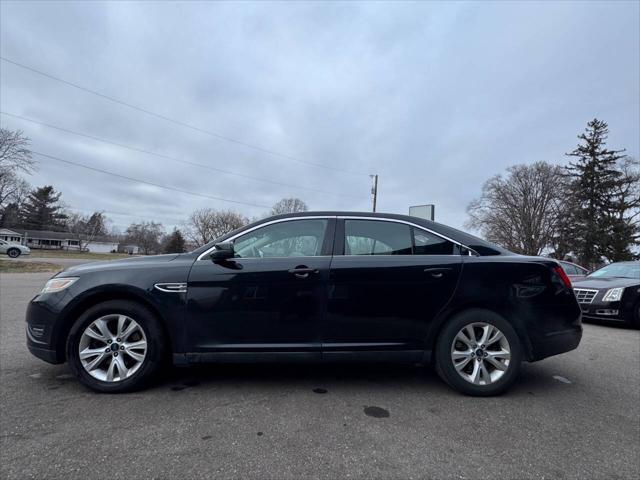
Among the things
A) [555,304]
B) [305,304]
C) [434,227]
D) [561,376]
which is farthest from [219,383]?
[561,376]

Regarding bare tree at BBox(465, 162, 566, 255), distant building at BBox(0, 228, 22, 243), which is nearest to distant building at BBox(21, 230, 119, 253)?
distant building at BBox(0, 228, 22, 243)

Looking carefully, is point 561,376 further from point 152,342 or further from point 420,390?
point 152,342

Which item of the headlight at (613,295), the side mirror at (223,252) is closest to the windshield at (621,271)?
the headlight at (613,295)

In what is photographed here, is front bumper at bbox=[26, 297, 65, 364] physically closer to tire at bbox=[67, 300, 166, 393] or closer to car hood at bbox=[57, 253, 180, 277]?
tire at bbox=[67, 300, 166, 393]

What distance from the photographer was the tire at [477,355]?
9.99ft

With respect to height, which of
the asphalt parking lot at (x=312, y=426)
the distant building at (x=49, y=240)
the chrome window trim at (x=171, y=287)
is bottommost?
the asphalt parking lot at (x=312, y=426)

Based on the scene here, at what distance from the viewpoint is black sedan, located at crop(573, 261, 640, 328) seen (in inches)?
269

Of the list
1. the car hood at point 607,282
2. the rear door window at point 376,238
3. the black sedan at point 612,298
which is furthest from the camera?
the car hood at point 607,282

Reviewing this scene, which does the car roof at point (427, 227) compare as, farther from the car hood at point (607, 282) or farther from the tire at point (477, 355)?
the car hood at point (607, 282)

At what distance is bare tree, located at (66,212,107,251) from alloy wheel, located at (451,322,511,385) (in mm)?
89729

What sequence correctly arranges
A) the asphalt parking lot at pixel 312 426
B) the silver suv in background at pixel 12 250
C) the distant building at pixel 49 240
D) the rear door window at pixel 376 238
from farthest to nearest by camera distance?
→ the distant building at pixel 49 240 → the silver suv in background at pixel 12 250 → the rear door window at pixel 376 238 → the asphalt parking lot at pixel 312 426

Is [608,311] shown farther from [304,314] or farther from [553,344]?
[304,314]

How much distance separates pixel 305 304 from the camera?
9.96 feet

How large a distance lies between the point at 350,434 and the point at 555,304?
224 cm
